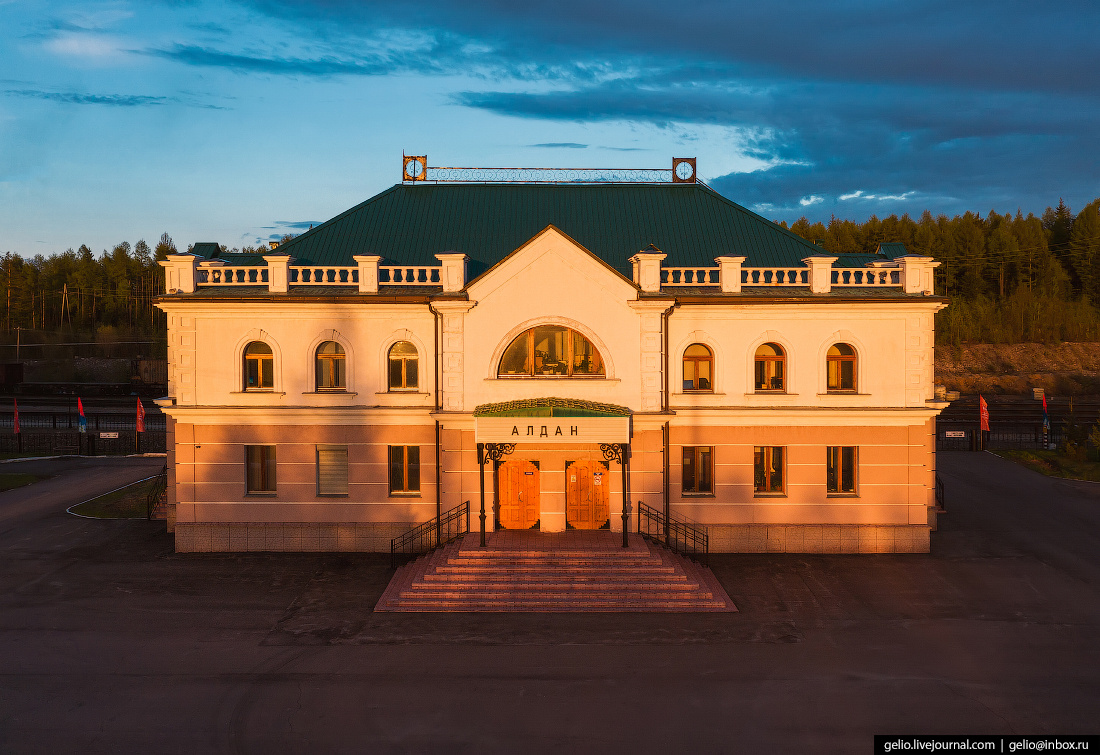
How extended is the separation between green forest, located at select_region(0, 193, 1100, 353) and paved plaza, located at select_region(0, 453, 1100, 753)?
80111mm

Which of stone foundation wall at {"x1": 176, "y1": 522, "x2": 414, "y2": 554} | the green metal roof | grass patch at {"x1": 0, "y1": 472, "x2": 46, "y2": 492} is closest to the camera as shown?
stone foundation wall at {"x1": 176, "y1": 522, "x2": 414, "y2": 554}

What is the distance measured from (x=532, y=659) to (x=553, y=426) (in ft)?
23.8

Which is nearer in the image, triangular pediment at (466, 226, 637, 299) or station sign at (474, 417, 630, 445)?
station sign at (474, 417, 630, 445)

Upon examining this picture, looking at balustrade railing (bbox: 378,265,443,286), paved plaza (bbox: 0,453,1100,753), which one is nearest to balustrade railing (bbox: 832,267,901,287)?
paved plaza (bbox: 0,453,1100,753)

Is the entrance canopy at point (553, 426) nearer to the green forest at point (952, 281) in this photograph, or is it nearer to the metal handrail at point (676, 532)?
the metal handrail at point (676, 532)

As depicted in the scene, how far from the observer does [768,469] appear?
23312mm

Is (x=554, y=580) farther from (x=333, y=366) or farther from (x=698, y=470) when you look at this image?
(x=333, y=366)

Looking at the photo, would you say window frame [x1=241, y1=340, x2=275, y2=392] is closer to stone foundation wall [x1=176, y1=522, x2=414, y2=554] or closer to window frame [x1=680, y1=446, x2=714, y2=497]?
stone foundation wall [x1=176, y1=522, x2=414, y2=554]

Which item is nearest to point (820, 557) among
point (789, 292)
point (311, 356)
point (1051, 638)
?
point (1051, 638)

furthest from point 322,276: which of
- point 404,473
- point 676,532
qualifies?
point 676,532

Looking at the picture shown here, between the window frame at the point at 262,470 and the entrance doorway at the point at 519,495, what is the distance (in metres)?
7.32

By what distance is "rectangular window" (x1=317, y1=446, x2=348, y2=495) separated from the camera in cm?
2334

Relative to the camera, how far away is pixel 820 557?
74.3 feet

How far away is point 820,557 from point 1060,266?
103m
